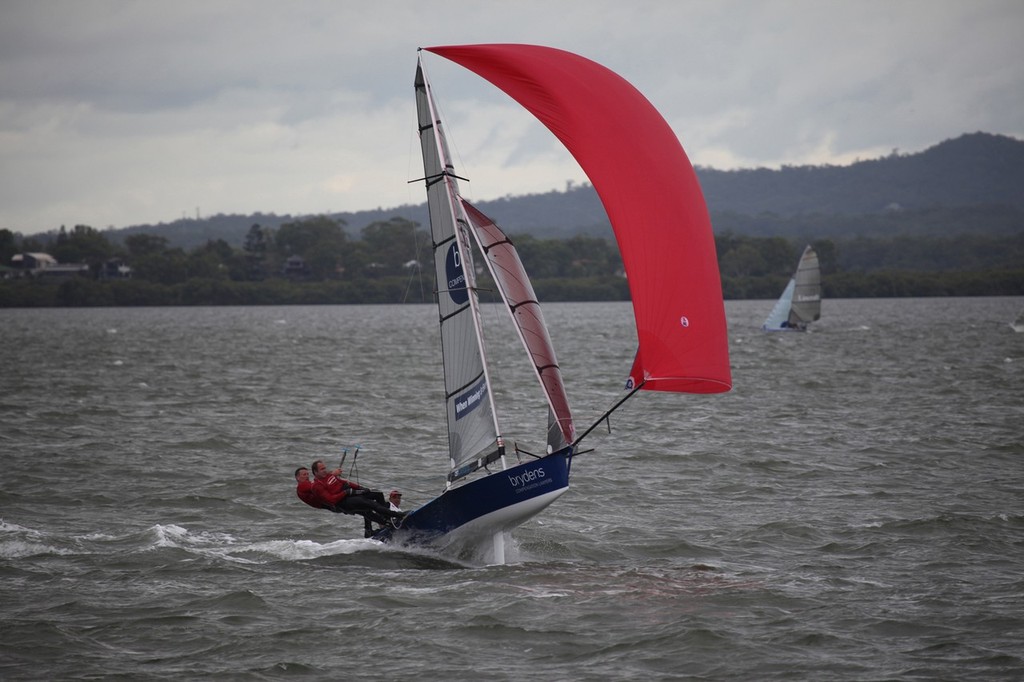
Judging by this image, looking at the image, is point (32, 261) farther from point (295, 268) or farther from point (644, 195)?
point (644, 195)

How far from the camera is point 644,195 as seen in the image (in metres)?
12.8

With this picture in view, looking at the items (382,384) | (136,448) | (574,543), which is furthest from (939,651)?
(382,384)

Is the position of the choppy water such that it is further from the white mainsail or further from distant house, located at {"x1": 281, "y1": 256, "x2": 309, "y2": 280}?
distant house, located at {"x1": 281, "y1": 256, "x2": 309, "y2": 280}

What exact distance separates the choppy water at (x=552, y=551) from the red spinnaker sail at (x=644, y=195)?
2643 mm

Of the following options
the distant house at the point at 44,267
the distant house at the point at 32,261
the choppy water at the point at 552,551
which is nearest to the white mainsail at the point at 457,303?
the choppy water at the point at 552,551

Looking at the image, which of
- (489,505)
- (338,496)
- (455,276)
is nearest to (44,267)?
(338,496)

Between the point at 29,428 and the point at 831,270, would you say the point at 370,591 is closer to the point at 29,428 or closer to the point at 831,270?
the point at 29,428

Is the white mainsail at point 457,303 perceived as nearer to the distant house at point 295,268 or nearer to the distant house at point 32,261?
the distant house at point 295,268

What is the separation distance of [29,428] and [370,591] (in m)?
16.2

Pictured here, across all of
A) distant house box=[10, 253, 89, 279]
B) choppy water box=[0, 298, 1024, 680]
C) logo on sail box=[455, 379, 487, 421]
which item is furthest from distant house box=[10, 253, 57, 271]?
logo on sail box=[455, 379, 487, 421]

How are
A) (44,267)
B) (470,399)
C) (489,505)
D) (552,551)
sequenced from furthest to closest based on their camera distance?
1. (44,267)
2. (552,551)
3. (470,399)
4. (489,505)

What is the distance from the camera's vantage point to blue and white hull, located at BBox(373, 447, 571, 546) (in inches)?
509

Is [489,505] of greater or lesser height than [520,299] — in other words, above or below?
below

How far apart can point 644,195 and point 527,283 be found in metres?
1.80
